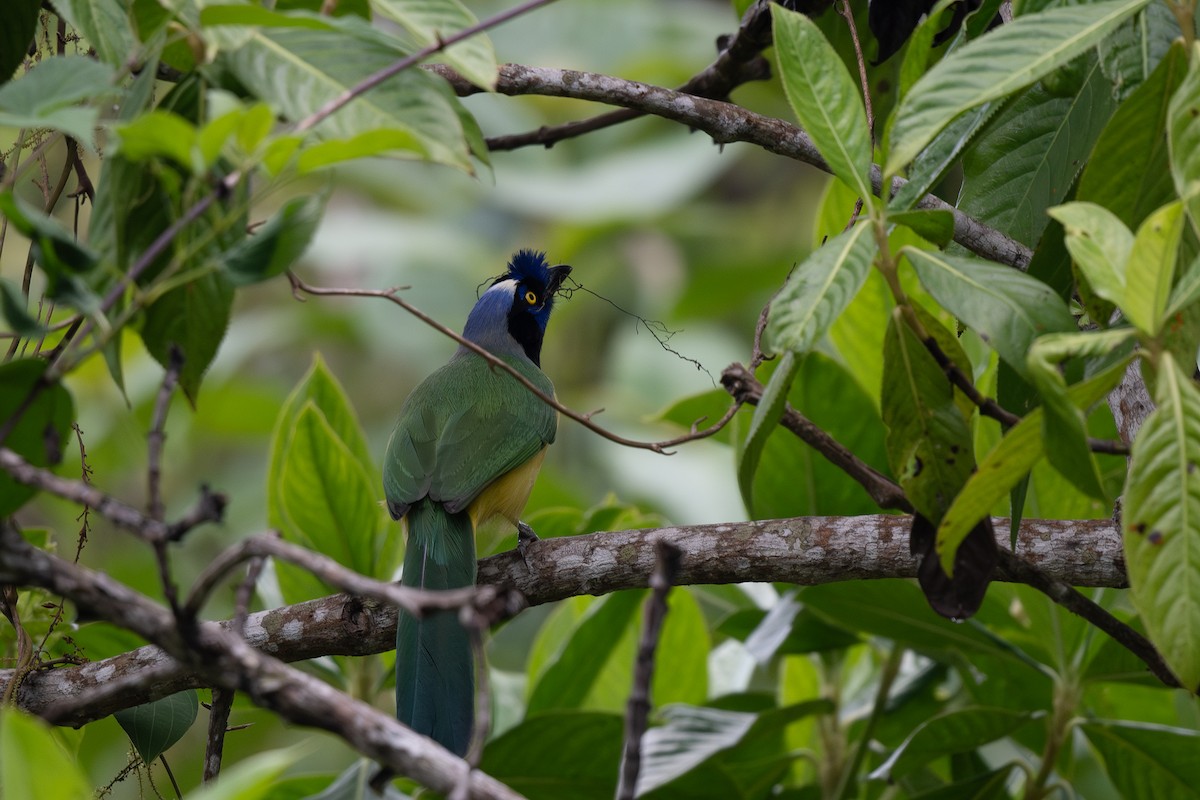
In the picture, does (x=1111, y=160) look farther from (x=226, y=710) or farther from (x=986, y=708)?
(x=226, y=710)

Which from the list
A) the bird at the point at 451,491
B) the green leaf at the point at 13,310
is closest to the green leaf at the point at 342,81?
the green leaf at the point at 13,310

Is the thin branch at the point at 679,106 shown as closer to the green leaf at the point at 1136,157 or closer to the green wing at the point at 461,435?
the green leaf at the point at 1136,157

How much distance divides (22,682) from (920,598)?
6.03ft

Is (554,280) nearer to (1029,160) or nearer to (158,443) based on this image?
(1029,160)

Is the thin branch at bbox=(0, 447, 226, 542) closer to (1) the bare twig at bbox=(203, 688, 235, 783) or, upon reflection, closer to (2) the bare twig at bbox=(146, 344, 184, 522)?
(2) the bare twig at bbox=(146, 344, 184, 522)

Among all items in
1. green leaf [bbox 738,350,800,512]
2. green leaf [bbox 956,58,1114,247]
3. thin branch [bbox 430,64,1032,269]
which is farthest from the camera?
thin branch [bbox 430,64,1032,269]

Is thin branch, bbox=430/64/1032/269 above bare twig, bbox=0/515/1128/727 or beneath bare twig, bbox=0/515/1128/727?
above

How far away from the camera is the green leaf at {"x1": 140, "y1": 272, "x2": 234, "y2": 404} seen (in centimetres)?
161

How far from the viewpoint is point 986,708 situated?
102 inches

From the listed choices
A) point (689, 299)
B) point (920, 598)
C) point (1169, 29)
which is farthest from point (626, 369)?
point (1169, 29)

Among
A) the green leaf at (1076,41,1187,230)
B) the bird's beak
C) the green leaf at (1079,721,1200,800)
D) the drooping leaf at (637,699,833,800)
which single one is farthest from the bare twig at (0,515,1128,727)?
the bird's beak

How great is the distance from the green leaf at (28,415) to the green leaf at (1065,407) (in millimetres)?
1248

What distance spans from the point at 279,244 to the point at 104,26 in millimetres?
541

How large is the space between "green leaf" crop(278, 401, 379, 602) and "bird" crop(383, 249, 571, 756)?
165 mm
